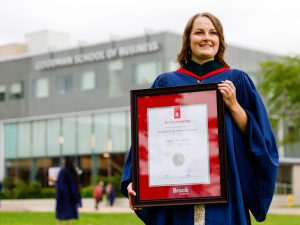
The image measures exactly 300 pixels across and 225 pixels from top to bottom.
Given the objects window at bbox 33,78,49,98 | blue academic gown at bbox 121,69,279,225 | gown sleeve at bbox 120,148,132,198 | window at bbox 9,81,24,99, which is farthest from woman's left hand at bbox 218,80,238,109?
window at bbox 9,81,24,99

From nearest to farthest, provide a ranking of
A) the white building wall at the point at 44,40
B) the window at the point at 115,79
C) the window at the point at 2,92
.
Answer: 1. the window at the point at 115,79
2. the window at the point at 2,92
3. the white building wall at the point at 44,40

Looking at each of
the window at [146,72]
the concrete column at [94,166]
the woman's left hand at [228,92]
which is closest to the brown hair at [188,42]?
the woman's left hand at [228,92]

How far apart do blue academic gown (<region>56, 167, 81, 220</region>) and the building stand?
31357 mm

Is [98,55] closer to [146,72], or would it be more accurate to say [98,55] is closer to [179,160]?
[146,72]

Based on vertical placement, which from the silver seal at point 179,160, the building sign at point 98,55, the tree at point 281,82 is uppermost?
the building sign at point 98,55

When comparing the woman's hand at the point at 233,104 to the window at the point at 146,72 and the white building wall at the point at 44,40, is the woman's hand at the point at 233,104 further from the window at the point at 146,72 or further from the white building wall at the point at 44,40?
the white building wall at the point at 44,40

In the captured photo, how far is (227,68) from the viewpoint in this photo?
485cm

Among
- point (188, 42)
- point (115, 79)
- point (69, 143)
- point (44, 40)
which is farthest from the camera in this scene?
point (44, 40)

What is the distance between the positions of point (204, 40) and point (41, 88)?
52.5 m

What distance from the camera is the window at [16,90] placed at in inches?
2275

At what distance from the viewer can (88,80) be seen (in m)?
53.8

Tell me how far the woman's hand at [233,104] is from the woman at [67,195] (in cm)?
1340

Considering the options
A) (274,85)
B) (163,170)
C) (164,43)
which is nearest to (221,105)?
(163,170)

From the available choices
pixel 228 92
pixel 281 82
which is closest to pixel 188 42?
pixel 228 92
